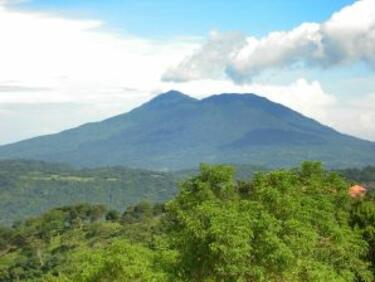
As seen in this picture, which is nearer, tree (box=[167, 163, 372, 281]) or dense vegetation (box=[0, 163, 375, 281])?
tree (box=[167, 163, 372, 281])

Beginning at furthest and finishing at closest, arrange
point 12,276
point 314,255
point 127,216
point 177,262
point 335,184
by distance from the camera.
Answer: point 127,216
point 12,276
point 335,184
point 314,255
point 177,262

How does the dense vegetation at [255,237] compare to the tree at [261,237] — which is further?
the dense vegetation at [255,237]

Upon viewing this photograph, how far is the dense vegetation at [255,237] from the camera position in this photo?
32.1 meters

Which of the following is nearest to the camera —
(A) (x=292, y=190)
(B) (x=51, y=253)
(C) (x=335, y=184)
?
(A) (x=292, y=190)

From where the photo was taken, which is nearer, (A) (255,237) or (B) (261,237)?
(B) (261,237)

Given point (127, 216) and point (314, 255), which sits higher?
point (314, 255)

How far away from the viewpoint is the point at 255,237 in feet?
107

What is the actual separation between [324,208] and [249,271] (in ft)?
48.7

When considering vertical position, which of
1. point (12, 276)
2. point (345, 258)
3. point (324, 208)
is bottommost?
point (12, 276)

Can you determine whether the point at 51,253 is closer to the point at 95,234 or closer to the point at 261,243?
the point at 95,234

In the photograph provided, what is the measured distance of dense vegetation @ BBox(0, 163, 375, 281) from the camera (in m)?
32.1

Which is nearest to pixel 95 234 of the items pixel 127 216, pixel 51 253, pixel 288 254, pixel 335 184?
pixel 51 253

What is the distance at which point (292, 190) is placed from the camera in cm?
4450

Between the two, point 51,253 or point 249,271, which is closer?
point 249,271
